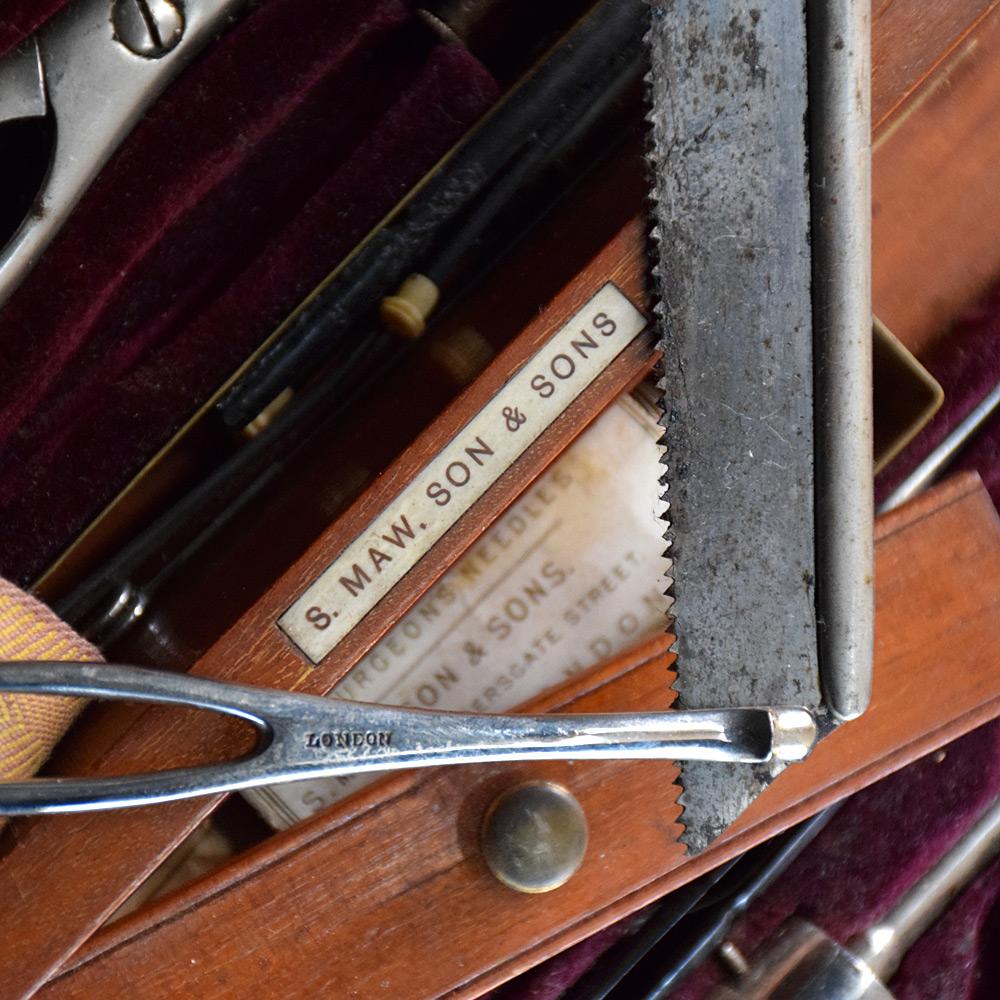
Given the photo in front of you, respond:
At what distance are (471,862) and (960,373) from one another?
41cm

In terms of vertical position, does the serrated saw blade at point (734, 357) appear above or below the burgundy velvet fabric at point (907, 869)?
above

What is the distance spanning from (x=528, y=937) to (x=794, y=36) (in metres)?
0.44

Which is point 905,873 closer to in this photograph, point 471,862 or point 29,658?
point 471,862

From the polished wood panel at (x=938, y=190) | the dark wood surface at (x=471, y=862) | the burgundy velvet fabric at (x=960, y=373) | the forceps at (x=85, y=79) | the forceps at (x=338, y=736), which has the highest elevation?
the forceps at (x=85, y=79)

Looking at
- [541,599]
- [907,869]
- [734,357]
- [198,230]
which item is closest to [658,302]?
[734,357]

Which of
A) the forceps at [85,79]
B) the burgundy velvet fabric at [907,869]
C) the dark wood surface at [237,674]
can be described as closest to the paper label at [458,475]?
the dark wood surface at [237,674]

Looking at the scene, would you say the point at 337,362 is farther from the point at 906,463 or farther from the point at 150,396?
the point at 906,463

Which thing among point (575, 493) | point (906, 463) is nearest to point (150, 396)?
point (575, 493)

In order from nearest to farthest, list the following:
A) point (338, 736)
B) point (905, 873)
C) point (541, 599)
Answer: point (338, 736), point (541, 599), point (905, 873)

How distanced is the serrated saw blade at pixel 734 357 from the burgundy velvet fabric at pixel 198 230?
0.15 metres

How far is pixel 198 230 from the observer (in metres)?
0.63

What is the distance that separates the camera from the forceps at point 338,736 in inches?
18.1

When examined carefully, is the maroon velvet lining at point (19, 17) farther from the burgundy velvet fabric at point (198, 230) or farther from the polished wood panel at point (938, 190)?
the polished wood panel at point (938, 190)

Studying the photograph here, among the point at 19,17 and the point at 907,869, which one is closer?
the point at 19,17
